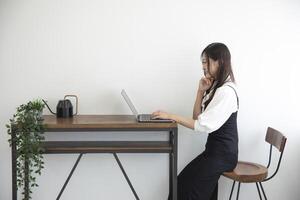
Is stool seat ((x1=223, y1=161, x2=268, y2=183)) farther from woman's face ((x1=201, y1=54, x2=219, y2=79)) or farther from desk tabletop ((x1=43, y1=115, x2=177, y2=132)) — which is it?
woman's face ((x1=201, y1=54, x2=219, y2=79))

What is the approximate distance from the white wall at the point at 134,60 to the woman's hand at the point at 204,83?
0.21m

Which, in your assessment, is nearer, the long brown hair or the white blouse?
the white blouse

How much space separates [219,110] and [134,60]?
85cm

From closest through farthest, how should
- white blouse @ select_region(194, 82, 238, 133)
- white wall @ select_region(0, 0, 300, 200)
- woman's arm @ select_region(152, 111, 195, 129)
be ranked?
white blouse @ select_region(194, 82, 238, 133) < woman's arm @ select_region(152, 111, 195, 129) < white wall @ select_region(0, 0, 300, 200)

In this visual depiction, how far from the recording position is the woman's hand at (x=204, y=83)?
8.46 feet

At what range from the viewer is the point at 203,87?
2.62 metres

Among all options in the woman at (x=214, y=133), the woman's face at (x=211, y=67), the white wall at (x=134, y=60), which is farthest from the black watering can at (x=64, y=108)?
the woman's face at (x=211, y=67)

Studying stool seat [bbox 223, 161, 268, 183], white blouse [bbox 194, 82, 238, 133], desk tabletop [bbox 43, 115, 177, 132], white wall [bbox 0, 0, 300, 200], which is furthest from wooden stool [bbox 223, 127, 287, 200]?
desk tabletop [bbox 43, 115, 177, 132]

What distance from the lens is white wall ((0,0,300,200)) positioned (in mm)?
2764

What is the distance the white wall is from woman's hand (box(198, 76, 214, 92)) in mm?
212

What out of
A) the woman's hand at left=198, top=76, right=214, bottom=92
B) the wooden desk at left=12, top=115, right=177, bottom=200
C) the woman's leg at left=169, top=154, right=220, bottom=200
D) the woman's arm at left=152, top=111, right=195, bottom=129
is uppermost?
the woman's hand at left=198, top=76, right=214, bottom=92

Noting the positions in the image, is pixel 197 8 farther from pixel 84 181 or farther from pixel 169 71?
pixel 84 181

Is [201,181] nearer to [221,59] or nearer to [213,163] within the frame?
[213,163]

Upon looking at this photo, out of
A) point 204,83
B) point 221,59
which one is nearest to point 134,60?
point 204,83
